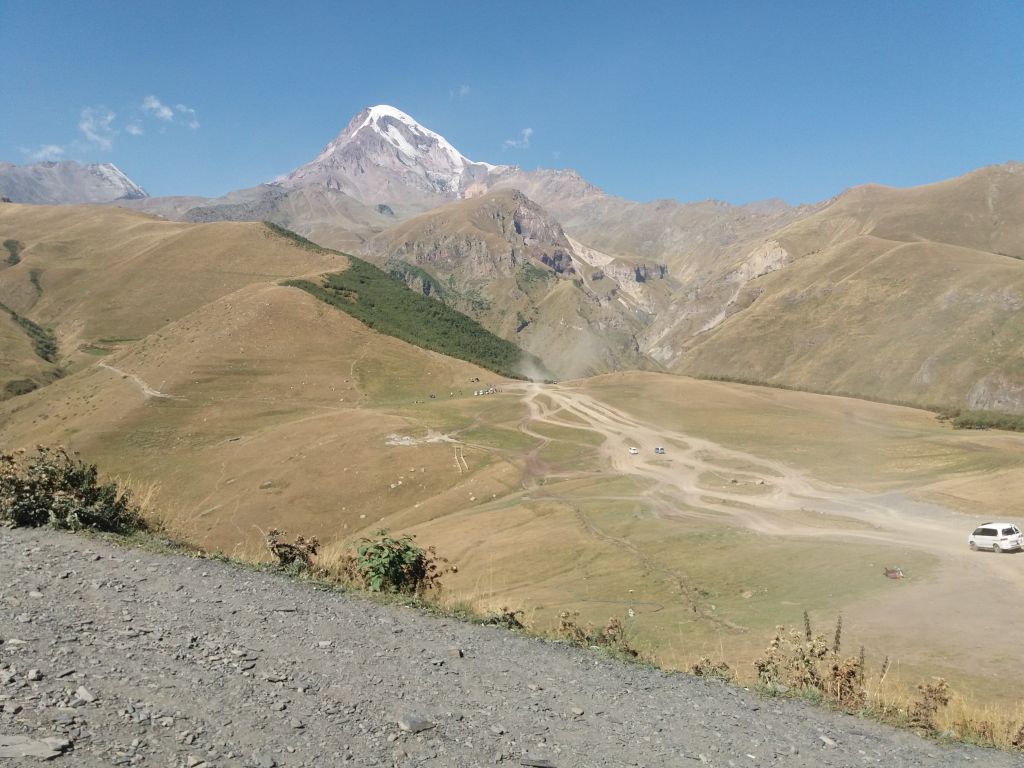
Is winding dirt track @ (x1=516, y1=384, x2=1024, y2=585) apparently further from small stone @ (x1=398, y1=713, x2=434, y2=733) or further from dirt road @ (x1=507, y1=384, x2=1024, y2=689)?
small stone @ (x1=398, y1=713, x2=434, y2=733)

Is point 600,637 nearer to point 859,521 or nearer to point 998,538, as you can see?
point 998,538

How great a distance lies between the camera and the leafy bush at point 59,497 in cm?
1020

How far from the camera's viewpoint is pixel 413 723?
5547 millimetres

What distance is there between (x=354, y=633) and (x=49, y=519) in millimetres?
6563

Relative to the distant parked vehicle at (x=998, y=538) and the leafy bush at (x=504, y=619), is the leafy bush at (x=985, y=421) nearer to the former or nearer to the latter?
the distant parked vehicle at (x=998, y=538)

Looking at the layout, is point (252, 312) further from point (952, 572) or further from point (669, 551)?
point (952, 572)

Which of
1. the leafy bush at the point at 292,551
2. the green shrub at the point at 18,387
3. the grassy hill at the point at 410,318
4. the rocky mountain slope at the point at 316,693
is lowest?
the green shrub at the point at 18,387

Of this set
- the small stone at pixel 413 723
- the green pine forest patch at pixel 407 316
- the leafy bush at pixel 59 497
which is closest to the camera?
the small stone at pixel 413 723

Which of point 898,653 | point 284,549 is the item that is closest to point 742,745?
point 284,549

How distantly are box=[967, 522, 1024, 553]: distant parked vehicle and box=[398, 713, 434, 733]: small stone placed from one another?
1335 inches

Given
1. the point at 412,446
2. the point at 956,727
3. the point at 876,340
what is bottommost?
the point at 412,446

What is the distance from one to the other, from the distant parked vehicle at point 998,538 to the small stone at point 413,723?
111ft

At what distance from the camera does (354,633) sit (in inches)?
304

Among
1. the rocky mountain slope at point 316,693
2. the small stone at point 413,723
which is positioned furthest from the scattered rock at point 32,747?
the small stone at point 413,723
